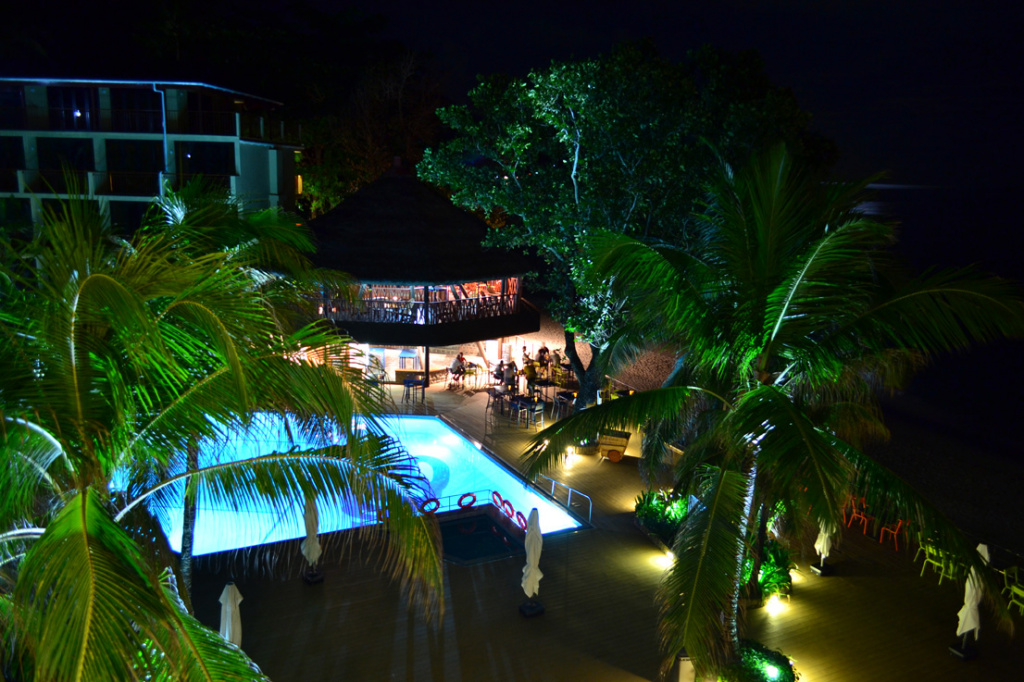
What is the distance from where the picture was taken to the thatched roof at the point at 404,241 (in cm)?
2020

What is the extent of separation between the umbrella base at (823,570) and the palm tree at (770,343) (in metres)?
3.70

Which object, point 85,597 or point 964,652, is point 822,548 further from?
point 85,597

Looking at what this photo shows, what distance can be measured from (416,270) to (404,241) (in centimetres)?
128

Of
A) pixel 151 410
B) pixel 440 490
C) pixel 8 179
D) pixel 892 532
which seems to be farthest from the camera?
pixel 8 179

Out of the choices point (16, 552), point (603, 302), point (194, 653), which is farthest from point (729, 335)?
point (603, 302)

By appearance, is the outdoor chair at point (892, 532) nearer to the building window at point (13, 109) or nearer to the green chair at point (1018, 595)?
the green chair at point (1018, 595)

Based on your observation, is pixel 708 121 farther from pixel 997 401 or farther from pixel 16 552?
pixel 16 552

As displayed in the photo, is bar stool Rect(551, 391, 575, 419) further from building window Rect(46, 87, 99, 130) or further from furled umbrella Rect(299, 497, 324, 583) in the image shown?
building window Rect(46, 87, 99, 130)

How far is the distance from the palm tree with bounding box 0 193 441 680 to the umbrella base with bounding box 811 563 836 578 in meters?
8.53

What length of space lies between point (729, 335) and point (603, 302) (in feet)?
26.7

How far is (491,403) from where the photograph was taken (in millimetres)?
19672

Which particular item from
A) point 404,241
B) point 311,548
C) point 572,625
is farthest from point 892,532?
point 404,241

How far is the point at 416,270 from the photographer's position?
20031mm

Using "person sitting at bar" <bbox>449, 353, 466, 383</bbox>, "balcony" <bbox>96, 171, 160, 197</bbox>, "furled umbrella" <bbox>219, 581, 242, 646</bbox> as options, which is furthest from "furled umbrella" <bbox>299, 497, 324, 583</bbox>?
"balcony" <bbox>96, 171, 160, 197</bbox>
